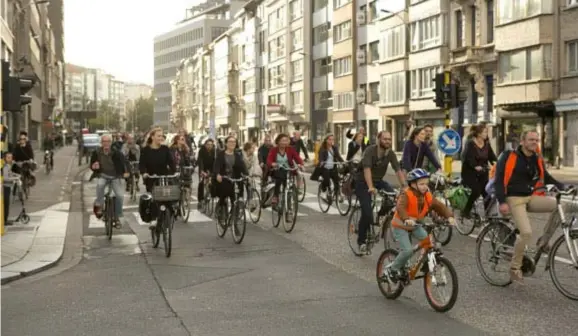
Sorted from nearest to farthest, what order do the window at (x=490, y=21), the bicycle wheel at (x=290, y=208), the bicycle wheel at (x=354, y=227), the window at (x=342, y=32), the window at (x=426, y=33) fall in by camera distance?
the bicycle wheel at (x=354, y=227), the bicycle wheel at (x=290, y=208), the window at (x=490, y=21), the window at (x=426, y=33), the window at (x=342, y=32)

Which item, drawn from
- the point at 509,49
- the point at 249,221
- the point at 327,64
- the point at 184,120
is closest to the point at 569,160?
the point at 509,49

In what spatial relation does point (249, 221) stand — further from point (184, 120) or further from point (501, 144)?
point (184, 120)

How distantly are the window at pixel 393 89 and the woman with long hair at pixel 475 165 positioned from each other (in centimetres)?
4009

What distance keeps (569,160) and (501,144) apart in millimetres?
6250

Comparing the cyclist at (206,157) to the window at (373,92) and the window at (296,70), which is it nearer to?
the window at (373,92)

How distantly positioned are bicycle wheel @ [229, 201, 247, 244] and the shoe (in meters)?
5.32

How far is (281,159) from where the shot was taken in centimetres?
1528

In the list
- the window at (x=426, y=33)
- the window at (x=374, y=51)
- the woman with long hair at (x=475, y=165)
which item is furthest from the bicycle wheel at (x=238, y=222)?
the window at (x=374, y=51)

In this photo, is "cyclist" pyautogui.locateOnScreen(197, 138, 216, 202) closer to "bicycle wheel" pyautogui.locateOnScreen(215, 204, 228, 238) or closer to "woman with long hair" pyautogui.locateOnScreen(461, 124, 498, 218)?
"bicycle wheel" pyautogui.locateOnScreen(215, 204, 228, 238)

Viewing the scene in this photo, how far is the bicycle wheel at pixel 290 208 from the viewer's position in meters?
14.6

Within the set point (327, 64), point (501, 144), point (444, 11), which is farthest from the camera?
point (327, 64)

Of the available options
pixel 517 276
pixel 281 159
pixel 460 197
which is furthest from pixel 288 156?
pixel 517 276

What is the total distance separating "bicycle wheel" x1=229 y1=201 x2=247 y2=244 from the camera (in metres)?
13.2

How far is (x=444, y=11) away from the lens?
154 ft
